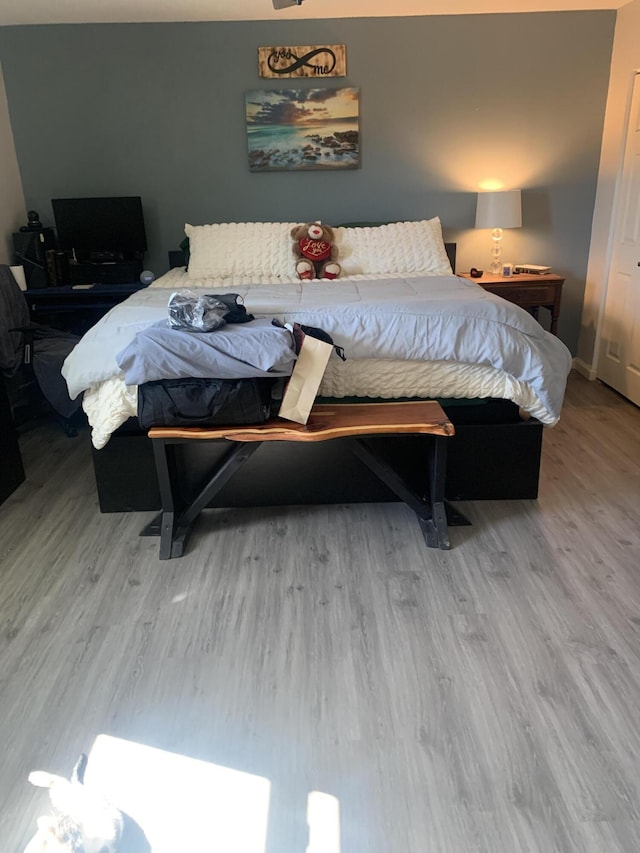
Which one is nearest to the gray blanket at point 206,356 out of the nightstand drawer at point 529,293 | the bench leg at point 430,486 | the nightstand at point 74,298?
the bench leg at point 430,486

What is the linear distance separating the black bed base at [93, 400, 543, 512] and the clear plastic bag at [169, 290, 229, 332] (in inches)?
19.9

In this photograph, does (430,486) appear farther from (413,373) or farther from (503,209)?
(503,209)

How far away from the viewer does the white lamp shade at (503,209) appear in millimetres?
3938

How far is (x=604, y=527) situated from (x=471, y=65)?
309 centimetres

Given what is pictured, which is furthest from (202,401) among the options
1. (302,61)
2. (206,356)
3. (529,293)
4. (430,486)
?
(302,61)

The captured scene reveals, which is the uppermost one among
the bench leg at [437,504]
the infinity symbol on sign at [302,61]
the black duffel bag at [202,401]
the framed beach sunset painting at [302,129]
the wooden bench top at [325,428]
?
the infinity symbol on sign at [302,61]

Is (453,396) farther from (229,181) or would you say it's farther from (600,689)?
(229,181)

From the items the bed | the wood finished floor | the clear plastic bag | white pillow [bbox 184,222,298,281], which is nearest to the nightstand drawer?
the bed

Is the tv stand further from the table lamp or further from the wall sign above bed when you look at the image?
the table lamp

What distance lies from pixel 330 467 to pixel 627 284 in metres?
2.45

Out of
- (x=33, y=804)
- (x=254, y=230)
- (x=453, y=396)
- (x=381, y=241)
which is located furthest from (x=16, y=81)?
(x=33, y=804)

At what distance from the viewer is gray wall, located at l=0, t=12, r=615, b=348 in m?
3.87

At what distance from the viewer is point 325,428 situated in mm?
Answer: 2162

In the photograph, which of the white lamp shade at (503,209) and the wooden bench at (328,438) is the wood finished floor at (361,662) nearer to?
the wooden bench at (328,438)
